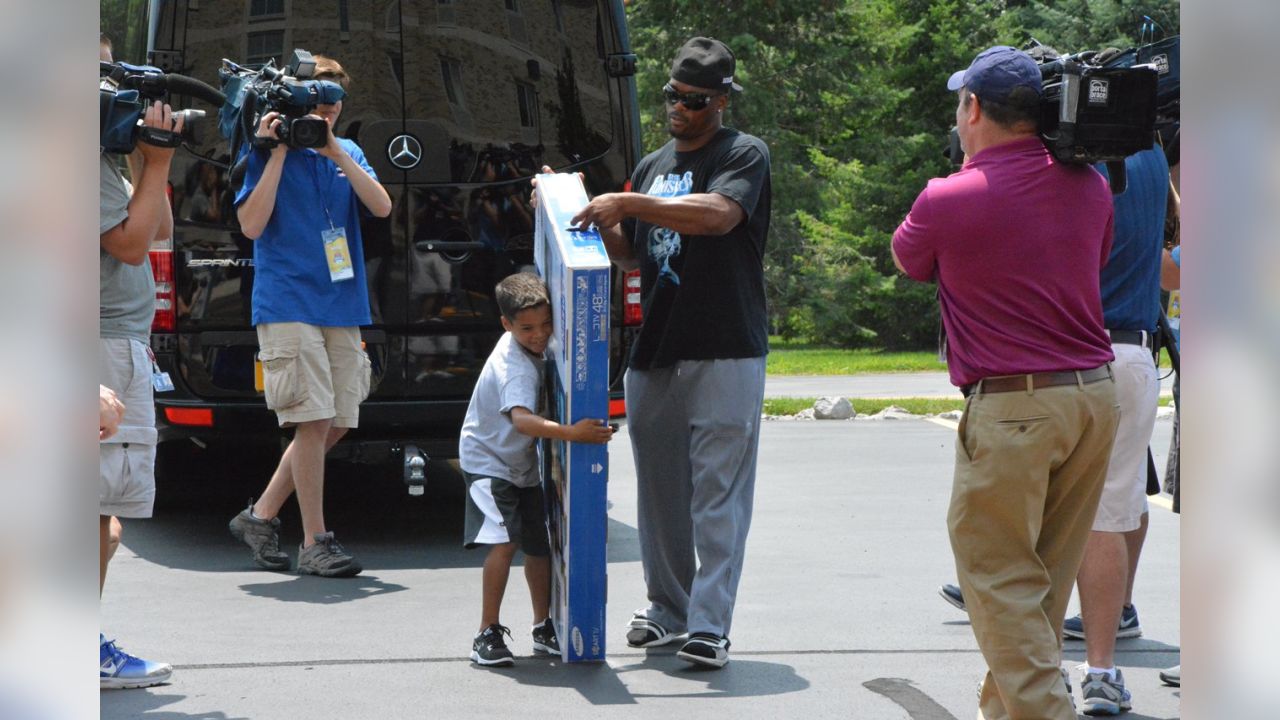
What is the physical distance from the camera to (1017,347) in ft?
12.2

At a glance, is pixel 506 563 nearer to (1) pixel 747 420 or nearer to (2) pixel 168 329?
(1) pixel 747 420

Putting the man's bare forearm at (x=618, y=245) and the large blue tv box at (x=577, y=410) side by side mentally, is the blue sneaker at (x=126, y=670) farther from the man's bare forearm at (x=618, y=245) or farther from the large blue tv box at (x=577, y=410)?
the man's bare forearm at (x=618, y=245)

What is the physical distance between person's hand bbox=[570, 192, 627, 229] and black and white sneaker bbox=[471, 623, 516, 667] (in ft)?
4.64

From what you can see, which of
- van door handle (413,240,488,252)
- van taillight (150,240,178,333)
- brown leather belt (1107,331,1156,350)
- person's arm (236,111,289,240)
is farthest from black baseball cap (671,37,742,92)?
van taillight (150,240,178,333)

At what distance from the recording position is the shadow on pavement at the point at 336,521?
689 cm

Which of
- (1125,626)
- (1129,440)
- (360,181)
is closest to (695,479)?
(1129,440)

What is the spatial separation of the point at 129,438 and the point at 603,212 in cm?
163

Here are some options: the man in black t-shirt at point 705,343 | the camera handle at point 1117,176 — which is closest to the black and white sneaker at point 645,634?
the man in black t-shirt at point 705,343

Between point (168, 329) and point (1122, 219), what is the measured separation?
4256mm

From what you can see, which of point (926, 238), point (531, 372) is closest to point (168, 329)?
point (531, 372)
